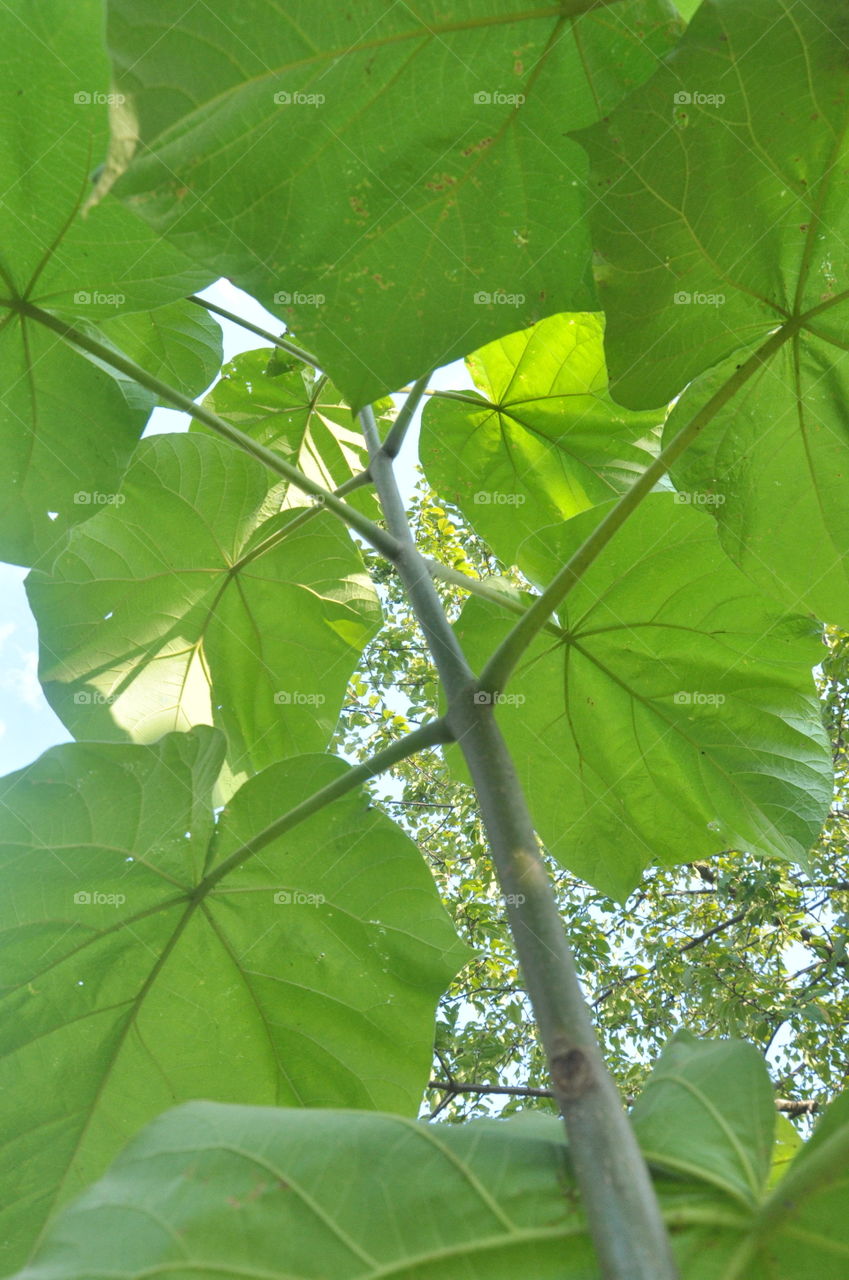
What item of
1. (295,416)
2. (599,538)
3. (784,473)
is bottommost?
(599,538)

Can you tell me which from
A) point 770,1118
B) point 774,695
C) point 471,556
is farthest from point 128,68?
point 471,556

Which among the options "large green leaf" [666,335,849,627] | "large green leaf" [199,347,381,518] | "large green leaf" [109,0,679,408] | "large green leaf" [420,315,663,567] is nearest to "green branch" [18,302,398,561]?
"large green leaf" [109,0,679,408]

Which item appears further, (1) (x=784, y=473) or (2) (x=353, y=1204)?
(1) (x=784, y=473)

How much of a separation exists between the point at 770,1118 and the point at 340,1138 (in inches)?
9.0

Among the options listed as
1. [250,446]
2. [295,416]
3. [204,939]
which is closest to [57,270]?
[250,446]

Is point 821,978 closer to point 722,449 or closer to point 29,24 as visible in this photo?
point 722,449

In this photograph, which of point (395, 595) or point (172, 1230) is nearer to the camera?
point (172, 1230)

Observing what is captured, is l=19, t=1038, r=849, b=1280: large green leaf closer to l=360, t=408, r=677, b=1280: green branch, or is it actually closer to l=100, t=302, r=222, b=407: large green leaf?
l=360, t=408, r=677, b=1280: green branch

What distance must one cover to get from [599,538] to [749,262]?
0.25 m

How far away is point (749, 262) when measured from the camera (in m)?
0.80

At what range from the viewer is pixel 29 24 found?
0.86 metres

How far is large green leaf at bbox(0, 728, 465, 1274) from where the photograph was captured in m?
1.02

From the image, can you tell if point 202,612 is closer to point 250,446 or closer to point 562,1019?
point 250,446

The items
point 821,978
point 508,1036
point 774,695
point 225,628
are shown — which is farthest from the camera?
point 508,1036
